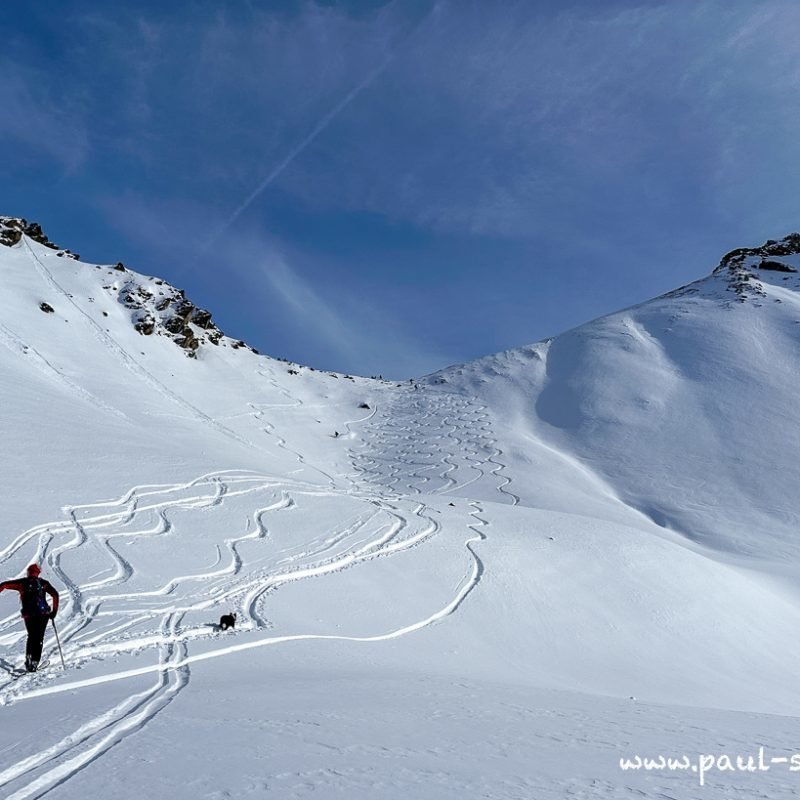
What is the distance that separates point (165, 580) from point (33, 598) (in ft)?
12.5

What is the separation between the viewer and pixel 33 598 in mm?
8125

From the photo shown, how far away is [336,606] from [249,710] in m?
6.45

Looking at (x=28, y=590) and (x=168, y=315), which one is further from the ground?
(x=168, y=315)

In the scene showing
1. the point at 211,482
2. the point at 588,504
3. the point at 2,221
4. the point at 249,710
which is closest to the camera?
the point at 249,710

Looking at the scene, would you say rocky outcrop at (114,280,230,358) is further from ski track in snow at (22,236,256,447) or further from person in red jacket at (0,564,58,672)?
person in red jacket at (0,564,58,672)

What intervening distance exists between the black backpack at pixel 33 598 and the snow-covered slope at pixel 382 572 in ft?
2.38

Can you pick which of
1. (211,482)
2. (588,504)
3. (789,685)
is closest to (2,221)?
(211,482)

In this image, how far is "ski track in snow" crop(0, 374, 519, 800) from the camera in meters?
5.38

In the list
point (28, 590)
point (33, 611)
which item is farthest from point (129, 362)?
point (33, 611)

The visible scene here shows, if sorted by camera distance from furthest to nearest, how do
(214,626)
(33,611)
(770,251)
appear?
(770,251) < (214,626) < (33,611)

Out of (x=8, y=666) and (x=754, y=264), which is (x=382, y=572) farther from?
(x=754, y=264)

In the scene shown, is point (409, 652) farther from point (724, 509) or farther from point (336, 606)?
point (724, 509)

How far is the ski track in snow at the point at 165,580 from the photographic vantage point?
5.38 meters

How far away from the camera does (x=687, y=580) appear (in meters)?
17.0
